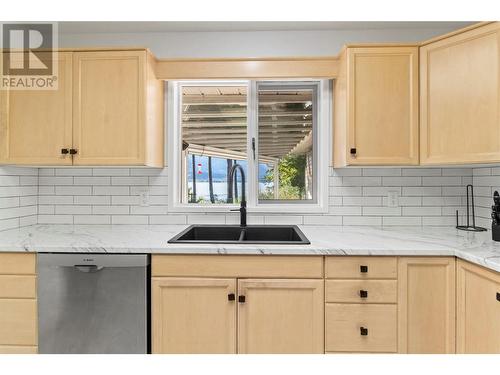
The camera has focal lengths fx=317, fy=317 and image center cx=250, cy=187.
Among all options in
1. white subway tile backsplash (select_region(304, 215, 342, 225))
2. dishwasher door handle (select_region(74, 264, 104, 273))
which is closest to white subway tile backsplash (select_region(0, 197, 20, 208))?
dishwasher door handle (select_region(74, 264, 104, 273))

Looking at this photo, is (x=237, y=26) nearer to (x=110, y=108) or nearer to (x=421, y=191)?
(x=110, y=108)

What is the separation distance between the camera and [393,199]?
93.3 inches

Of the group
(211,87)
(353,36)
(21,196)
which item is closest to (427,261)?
(353,36)

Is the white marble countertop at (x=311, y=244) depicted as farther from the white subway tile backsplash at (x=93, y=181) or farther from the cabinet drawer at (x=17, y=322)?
the white subway tile backsplash at (x=93, y=181)

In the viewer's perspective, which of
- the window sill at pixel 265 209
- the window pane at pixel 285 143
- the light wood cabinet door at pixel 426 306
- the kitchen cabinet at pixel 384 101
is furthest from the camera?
the window pane at pixel 285 143

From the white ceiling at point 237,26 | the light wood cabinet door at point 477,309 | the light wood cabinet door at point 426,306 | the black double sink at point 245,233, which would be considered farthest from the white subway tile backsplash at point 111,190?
the light wood cabinet door at point 477,309

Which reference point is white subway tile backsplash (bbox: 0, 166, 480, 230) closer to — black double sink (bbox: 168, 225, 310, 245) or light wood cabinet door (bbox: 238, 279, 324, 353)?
black double sink (bbox: 168, 225, 310, 245)

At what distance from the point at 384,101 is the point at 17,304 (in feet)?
8.07

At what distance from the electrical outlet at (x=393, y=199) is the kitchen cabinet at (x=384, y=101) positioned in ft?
1.34

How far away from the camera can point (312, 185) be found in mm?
2492

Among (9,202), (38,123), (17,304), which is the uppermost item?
(38,123)

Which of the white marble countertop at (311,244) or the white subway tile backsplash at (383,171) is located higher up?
the white subway tile backsplash at (383,171)

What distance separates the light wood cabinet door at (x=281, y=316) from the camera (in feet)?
5.61

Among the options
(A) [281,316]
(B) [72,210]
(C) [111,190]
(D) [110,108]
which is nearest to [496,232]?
(A) [281,316]
